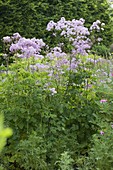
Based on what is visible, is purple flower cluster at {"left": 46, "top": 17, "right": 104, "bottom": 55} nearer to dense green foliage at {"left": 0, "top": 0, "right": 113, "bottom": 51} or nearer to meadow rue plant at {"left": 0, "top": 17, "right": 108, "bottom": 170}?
meadow rue plant at {"left": 0, "top": 17, "right": 108, "bottom": 170}

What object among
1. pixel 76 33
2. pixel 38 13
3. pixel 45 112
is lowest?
pixel 45 112

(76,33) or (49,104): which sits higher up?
(76,33)

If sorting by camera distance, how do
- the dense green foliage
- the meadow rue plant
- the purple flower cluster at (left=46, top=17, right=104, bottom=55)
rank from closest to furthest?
1. the meadow rue plant
2. the purple flower cluster at (left=46, top=17, right=104, bottom=55)
3. the dense green foliage

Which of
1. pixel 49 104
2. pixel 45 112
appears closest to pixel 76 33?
pixel 49 104

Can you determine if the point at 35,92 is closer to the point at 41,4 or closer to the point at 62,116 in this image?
the point at 62,116

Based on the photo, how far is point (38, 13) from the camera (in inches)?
321

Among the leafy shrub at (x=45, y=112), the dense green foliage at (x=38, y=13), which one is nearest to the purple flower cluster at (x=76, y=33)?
the leafy shrub at (x=45, y=112)

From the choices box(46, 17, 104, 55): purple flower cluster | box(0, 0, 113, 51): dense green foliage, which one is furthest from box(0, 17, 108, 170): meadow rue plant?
box(0, 0, 113, 51): dense green foliage

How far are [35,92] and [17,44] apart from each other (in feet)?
1.56

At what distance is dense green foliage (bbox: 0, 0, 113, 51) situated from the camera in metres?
7.79

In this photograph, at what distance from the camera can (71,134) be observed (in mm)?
3297

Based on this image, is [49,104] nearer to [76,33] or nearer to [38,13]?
[76,33]

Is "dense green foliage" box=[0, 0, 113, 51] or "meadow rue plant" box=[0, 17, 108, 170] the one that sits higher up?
"dense green foliage" box=[0, 0, 113, 51]

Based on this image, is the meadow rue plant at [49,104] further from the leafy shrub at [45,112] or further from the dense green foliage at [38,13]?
the dense green foliage at [38,13]
